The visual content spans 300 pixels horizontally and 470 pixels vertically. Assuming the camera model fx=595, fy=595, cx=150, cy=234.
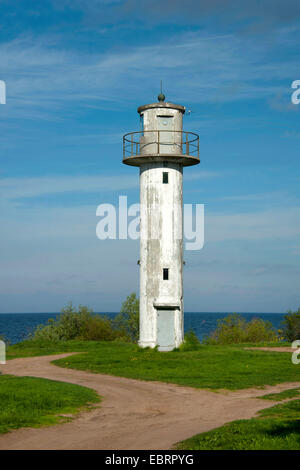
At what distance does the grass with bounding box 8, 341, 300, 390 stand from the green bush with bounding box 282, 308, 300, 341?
1449 cm

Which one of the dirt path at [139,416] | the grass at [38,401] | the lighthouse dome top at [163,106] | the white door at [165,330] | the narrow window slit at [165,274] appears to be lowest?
the dirt path at [139,416]

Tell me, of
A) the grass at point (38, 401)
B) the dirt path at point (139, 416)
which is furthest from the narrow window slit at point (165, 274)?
the grass at point (38, 401)

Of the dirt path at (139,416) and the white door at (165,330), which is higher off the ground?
the white door at (165,330)

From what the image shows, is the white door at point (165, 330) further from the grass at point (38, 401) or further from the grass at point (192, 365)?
the grass at point (38, 401)

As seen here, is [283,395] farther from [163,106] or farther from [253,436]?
[163,106]

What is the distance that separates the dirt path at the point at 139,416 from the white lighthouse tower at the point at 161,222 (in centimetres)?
878

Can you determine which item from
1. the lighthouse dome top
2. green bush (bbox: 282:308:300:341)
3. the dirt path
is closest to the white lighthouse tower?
the lighthouse dome top

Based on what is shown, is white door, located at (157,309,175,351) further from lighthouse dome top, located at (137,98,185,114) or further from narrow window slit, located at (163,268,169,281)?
lighthouse dome top, located at (137,98,185,114)

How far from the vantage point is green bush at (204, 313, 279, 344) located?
49.8m

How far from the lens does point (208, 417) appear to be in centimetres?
1805

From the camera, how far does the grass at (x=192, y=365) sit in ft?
→ 84.4
